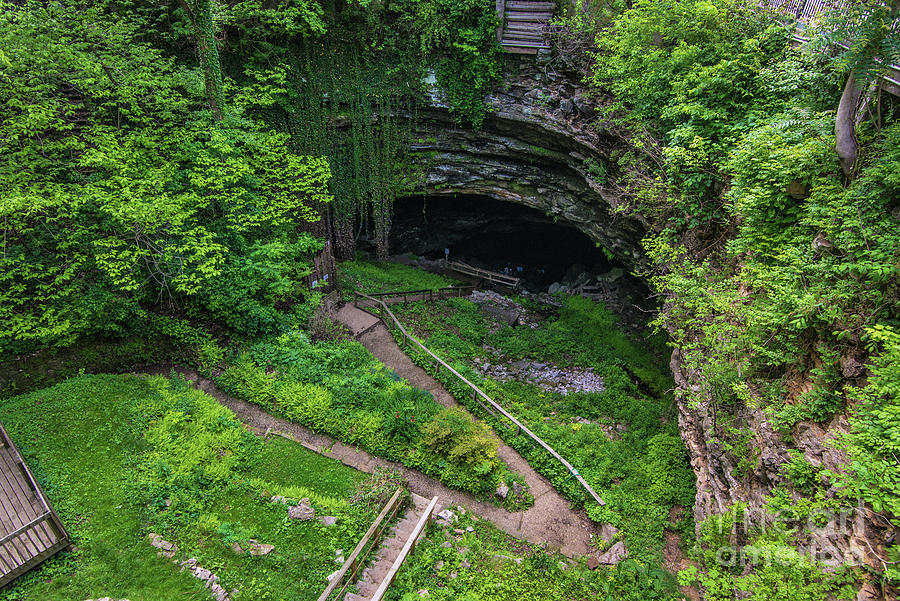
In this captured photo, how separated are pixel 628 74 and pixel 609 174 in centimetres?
332

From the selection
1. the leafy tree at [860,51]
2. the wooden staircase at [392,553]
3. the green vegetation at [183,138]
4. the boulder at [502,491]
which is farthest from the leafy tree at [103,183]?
the leafy tree at [860,51]

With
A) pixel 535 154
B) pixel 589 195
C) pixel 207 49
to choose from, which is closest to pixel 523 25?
pixel 535 154

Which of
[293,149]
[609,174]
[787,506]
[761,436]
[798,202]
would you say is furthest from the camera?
[293,149]

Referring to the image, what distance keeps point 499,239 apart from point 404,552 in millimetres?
22251

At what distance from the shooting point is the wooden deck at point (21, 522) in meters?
6.98

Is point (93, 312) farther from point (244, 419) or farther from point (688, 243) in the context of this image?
point (688, 243)

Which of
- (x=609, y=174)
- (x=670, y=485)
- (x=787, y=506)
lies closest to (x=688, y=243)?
(x=609, y=174)

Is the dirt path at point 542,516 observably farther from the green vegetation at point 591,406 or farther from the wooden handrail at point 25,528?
the wooden handrail at point 25,528

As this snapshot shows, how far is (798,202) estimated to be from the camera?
771 centimetres

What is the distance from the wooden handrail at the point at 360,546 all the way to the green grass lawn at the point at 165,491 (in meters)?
0.47

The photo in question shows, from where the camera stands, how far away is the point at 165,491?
8859 mm

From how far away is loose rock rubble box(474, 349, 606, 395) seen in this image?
15055 mm

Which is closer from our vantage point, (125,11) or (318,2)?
(125,11)

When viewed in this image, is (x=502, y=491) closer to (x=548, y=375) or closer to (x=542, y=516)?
(x=542, y=516)
